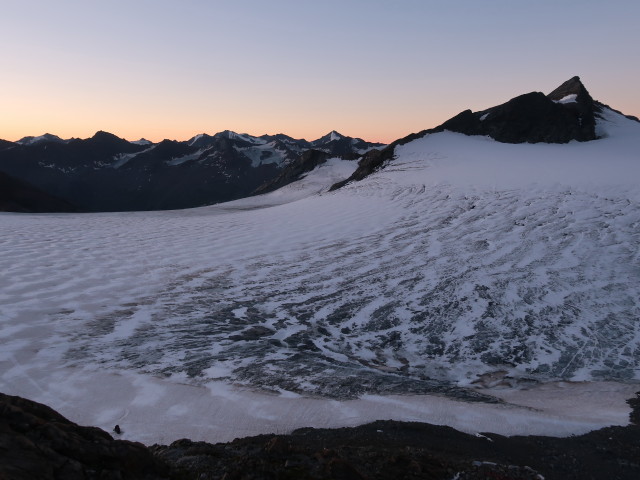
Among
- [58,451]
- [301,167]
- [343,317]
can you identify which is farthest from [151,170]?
[58,451]

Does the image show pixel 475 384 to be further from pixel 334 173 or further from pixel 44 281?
pixel 334 173

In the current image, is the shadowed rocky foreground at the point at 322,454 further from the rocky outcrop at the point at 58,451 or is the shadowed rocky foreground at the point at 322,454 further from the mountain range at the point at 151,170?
the mountain range at the point at 151,170

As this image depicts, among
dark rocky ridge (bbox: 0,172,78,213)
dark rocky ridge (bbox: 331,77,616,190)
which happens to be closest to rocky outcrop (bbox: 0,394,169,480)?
dark rocky ridge (bbox: 331,77,616,190)

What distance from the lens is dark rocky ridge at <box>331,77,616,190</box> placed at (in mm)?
35094

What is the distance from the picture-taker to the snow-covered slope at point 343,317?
5.61 m

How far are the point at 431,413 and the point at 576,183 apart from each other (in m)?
16.3

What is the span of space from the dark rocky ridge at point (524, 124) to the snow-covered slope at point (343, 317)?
18778mm

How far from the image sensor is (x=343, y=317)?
9219mm

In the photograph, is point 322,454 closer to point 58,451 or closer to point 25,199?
point 58,451

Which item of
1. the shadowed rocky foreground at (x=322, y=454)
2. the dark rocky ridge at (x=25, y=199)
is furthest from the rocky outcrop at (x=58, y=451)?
the dark rocky ridge at (x=25, y=199)

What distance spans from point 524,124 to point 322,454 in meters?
39.0

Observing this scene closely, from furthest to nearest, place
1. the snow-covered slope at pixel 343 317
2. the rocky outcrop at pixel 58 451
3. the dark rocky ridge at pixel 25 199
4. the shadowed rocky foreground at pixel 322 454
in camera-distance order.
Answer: the dark rocky ridge at pixel 25 199, the snow-covered slope at pixel 343 317, the shadowed rocky foreground at pixel 322 454, the rocky outcrop at pixel 58 451

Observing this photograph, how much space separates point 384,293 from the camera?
10219 millimetres

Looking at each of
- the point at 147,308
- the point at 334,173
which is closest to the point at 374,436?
the point at 147,308
